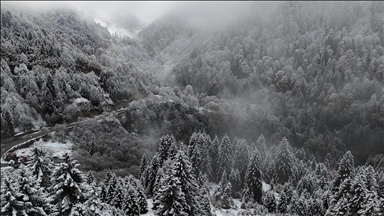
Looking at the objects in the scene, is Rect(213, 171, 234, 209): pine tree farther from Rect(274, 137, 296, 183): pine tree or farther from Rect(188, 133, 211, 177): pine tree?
Rect(274, 137, 296, 183): pine tree

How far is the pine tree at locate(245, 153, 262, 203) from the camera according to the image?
73.6 m

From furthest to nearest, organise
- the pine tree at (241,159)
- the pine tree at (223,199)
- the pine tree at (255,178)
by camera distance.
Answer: the pine tree at (241,159)
the pine tree at (255,178)
the pine tree at (223,199)

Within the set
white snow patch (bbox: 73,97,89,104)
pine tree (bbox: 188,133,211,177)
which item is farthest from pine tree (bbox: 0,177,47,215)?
white snow patch (bbox: 73,97,89,104)

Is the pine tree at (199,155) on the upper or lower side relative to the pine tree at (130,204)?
upper

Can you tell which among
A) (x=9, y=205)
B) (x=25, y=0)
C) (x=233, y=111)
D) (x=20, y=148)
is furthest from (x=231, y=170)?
A: (x=25, y=0)

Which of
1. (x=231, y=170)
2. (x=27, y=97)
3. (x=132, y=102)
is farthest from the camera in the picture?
(x=132, y=102)

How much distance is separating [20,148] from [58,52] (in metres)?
94.0

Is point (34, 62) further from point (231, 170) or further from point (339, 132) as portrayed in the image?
point (339, 132)

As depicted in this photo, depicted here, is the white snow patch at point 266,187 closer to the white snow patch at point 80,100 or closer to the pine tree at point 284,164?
the pine tree at point 284,164

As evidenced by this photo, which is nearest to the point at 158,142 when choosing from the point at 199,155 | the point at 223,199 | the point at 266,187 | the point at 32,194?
the point at 199,155

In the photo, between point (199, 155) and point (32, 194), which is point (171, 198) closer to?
point (32, 194)

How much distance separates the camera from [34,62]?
132m

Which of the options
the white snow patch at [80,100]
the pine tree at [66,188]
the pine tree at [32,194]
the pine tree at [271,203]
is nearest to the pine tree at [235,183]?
the pine tree at [271,203]

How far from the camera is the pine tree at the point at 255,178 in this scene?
7356cm
